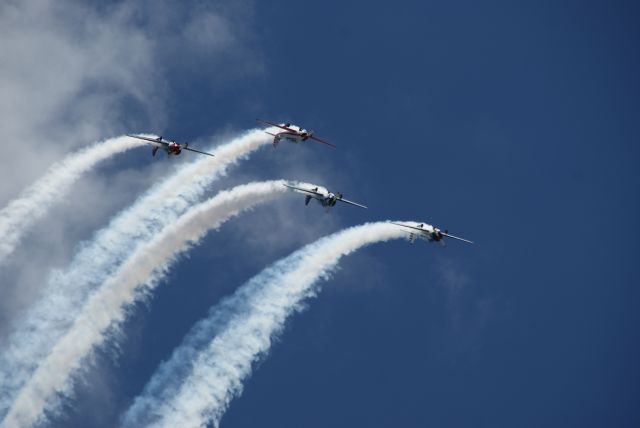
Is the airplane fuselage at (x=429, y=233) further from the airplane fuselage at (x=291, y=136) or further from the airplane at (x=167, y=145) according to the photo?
the airplane at (x=167, y=145)

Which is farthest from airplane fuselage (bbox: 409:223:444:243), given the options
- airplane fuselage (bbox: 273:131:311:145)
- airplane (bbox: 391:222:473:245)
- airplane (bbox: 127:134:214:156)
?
airplane (bbox: 127:134:214:156)

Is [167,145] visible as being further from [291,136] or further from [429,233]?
[429,233]

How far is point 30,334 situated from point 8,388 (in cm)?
564

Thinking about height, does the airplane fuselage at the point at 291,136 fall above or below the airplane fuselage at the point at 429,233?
above

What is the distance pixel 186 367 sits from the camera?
135 meters

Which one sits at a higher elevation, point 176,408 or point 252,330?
point 252,330

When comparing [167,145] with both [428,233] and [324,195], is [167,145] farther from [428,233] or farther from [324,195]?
[428,233]

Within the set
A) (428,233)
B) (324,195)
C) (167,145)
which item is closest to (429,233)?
(428,233)

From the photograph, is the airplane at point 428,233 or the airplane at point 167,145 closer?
the airplane at point 428,233

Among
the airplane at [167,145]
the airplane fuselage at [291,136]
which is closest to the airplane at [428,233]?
the airplane fuselage at [291,136]

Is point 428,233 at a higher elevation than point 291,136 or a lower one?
lower

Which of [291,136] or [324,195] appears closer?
[324,195]

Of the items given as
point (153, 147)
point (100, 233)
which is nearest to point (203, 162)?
point (153, 147)

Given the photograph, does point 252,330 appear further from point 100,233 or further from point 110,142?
point 110,142
